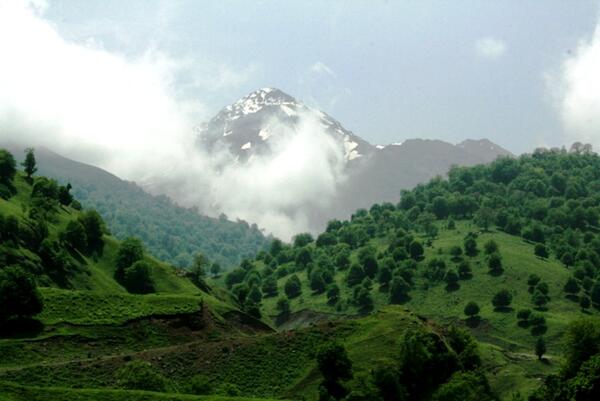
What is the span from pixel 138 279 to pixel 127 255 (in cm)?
1011

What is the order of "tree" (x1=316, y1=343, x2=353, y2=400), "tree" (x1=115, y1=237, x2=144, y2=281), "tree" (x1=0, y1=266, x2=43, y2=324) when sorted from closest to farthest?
"tree" (x1=316, y1=343, x2=353, y2=400) → "tree" (x1=0, y1=266, x2=43, y2=324) → "tree" (x1=115, y1=237, x2=144, y2=281)

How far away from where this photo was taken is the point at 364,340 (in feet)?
422

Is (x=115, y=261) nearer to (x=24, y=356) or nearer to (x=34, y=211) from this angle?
(x=34, y=211)

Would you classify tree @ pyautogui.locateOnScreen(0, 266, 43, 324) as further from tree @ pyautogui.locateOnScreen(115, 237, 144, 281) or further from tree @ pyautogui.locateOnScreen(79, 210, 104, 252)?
tree @ pyautogui.locateOnScreen(79, 210, 104, 252)

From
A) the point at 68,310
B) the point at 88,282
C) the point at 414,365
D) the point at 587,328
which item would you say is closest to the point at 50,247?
the point at 88,282

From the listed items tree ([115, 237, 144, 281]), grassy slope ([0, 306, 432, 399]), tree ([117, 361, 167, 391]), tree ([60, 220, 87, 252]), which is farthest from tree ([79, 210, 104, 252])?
tree ([117, 361, 167, 391])

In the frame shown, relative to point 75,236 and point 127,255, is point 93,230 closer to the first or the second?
point 75,236

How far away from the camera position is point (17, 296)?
116125mm

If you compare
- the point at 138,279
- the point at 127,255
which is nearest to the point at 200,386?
the point at 138,279

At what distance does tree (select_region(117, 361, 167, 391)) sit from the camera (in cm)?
9562

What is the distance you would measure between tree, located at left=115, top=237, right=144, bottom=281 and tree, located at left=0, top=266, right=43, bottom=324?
5284cm

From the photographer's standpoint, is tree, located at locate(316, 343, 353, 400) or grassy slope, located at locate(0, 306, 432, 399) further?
tree, located at locate(316, 343, 353, 400)

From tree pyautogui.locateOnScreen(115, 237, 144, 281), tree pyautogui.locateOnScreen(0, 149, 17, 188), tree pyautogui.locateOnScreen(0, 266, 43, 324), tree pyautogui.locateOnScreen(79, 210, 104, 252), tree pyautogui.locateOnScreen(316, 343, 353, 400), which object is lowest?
tree pyautogui.locateOnScreen(316, 343, 353, 400)

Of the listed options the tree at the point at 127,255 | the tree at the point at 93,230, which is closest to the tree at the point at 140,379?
the tree at the point at 127,255
